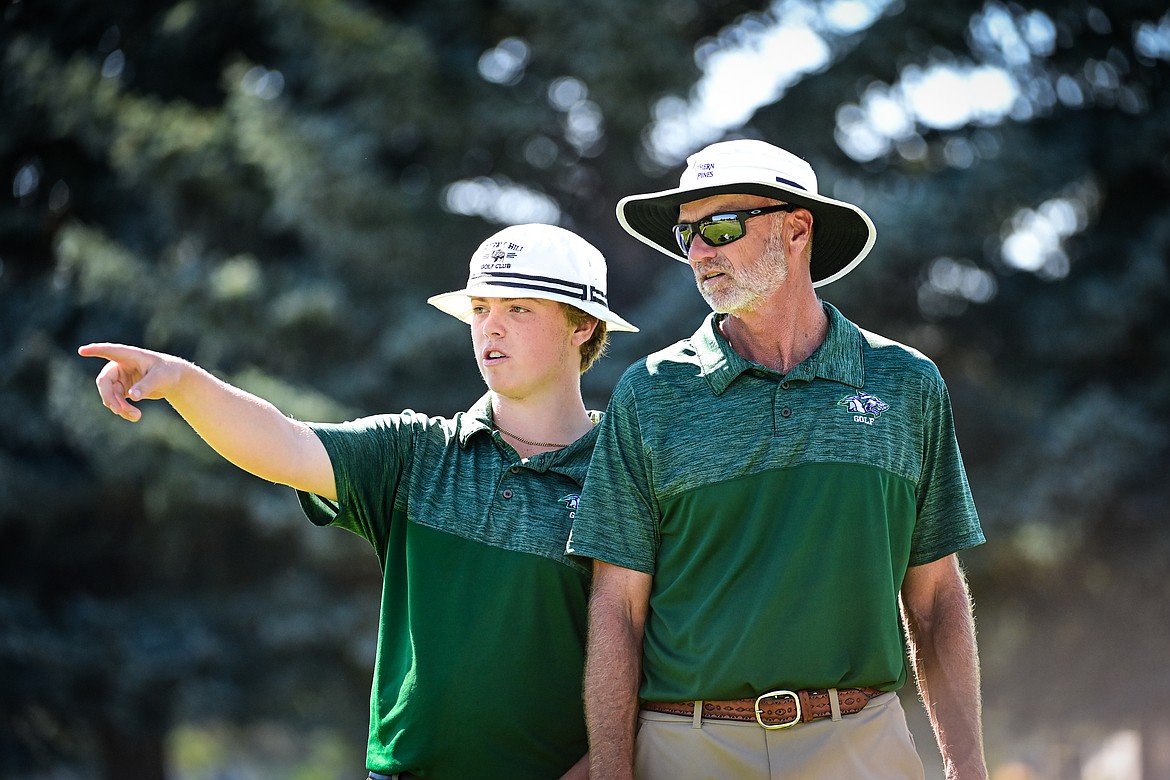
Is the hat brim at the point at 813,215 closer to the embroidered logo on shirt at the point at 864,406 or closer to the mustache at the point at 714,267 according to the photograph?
the mustache at the point at 714,267

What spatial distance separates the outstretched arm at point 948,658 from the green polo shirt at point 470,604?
2.80ft

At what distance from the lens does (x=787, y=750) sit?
2941 millimetres

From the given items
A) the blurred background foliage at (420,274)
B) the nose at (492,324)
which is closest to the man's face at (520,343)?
the nose at (492,324)

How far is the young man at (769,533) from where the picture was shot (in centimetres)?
296

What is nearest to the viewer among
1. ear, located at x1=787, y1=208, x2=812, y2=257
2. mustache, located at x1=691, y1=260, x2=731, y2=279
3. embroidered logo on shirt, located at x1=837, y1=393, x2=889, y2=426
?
embroidered logo on shirt, located at x1=837, y1=393, x2=889, y2=426

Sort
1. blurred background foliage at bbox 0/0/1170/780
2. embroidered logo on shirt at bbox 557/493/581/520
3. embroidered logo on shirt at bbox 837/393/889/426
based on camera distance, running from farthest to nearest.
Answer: blurred background foliage at bbox 0/0/1170/780 < embroidered logo on shirt at bbox 557/493/581/520 < embroidered logo on shirt at bbox 837/393/889/426

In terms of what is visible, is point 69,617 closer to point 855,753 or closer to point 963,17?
point 963,17

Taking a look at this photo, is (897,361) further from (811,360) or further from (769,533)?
(769,533)

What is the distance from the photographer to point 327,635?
1232 centimetres

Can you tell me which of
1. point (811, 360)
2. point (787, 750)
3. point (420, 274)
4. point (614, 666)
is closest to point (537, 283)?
point (811, 360)

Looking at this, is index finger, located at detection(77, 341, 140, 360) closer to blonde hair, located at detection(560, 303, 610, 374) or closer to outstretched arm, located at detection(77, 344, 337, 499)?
outstretched arm, located at detection(77, 344, 337, 499)

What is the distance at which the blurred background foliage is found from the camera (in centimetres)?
1180

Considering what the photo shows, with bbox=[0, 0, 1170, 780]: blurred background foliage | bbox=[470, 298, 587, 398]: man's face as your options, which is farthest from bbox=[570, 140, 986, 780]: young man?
bbox=[0, 0, 1170, 780]: blurred background foliage

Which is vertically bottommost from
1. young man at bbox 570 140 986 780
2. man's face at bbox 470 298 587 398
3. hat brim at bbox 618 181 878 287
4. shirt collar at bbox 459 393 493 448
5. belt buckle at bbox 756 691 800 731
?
belt buckle at bbox 756 691 800 731
